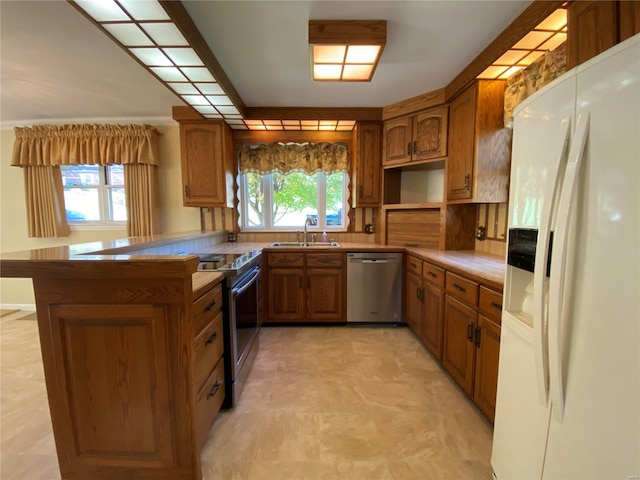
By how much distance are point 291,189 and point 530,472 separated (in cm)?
328

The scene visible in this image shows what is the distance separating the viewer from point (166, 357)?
3.84ft

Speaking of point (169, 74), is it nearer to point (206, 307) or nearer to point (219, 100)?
point (219, 100)

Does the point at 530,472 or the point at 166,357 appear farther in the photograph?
the point at 166,357

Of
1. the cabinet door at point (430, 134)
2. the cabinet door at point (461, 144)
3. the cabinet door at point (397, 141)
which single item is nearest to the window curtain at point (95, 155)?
the cabinet door at point (397, 141)

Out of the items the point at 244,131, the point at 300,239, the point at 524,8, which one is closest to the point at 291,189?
the point at 300,239

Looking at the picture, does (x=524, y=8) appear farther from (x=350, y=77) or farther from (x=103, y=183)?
(x=103, y=183)

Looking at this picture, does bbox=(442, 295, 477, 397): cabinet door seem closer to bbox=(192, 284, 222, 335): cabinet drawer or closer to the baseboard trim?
bbox=(192, 284, 222, 335): cabinet drawer

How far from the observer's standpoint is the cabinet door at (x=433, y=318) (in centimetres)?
216

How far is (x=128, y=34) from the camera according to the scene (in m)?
1.59

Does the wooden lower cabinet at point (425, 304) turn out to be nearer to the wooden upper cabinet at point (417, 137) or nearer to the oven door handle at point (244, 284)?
the wooden upper cabinet at point (417, 137)

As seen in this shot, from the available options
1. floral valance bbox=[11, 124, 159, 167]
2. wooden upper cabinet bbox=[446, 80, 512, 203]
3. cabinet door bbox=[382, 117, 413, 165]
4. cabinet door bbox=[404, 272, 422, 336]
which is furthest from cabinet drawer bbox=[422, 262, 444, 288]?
floral valance bbox=[11, 124, 159, 167]

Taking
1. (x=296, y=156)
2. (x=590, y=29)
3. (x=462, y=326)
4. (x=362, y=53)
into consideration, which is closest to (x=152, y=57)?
(x=362, y=53)

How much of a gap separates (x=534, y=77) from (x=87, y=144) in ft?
15.1

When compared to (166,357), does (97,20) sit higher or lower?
higher
